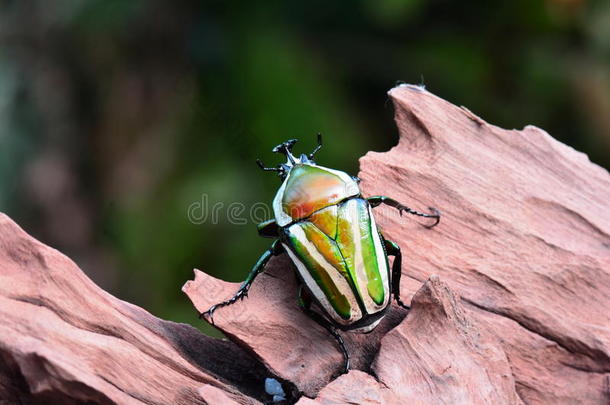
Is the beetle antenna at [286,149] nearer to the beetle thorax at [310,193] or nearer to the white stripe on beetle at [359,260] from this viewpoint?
the beetle thorax at [310,193]

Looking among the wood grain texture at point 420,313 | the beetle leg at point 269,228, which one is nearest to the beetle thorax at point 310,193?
the beetle leg at point 269,228

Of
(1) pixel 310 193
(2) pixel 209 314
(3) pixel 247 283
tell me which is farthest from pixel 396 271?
(2) pixel 209 314

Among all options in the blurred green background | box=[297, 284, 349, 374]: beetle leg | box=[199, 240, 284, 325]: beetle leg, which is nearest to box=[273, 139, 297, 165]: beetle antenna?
box=[199, 240, 284, 325]: beetle leg

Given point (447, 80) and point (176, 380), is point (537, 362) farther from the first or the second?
point (447, 80)

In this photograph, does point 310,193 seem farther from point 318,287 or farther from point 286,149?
point 286,149

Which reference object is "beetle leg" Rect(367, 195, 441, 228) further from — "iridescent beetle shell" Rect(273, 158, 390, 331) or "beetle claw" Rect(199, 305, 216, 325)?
"beetle claw" Rect(199, 305, 216, 325)
